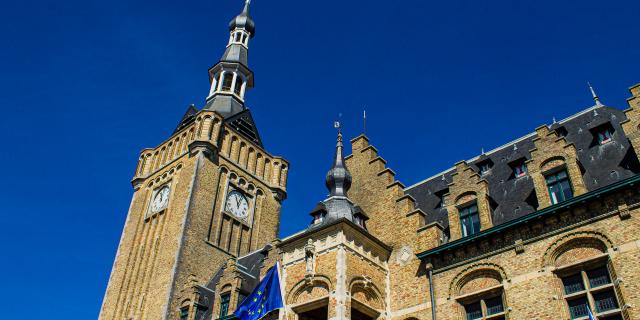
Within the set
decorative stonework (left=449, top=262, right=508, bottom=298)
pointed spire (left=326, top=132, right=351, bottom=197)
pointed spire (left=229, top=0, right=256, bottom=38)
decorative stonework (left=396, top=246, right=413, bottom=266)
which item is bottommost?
decorative stonework (left=449, top=262, right=508, bottom=298)

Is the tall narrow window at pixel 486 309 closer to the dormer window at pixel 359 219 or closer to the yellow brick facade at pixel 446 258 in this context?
the yellow brick facade at pixel 446 258

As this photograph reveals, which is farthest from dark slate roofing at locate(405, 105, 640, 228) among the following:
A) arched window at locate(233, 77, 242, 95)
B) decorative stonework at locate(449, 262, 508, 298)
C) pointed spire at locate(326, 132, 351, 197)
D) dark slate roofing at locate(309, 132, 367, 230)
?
arched window at locate(233, 77, 242, 95)

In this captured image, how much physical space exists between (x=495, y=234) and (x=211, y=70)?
36.0 metres

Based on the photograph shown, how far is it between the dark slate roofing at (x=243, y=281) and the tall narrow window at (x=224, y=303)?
1.66 ft

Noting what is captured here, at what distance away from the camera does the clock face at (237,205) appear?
3975 centimetres

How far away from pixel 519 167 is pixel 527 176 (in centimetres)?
77

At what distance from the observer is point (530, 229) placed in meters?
19.2

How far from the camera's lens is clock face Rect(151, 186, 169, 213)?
39.0 m

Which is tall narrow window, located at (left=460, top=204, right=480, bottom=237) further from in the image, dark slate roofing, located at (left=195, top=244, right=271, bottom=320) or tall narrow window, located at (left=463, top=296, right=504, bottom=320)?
dark slate roofing, located at (left=195, top=244, right=271, bottom=320)

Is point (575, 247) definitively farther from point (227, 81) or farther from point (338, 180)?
point (227, 81)

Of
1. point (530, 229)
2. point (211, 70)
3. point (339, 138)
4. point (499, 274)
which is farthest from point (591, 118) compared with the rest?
point (211, 70)

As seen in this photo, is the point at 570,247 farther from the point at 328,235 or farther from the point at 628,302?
the point at 328,235

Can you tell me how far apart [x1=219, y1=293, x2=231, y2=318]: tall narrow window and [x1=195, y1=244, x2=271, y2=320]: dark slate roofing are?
0.51m

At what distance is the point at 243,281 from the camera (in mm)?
28969
